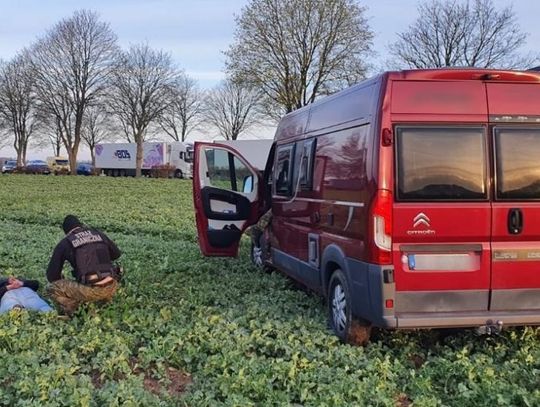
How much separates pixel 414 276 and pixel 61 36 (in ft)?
167

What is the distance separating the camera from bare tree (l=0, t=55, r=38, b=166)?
54.2 meters

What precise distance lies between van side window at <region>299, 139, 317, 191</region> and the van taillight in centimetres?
187

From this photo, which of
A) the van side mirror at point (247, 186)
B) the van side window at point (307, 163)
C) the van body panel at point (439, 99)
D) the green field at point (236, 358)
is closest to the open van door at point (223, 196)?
the van side mirror at point (247, 186)

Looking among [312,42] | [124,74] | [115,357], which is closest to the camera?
[115,357]

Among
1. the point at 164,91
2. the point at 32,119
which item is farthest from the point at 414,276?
the point at 32,119

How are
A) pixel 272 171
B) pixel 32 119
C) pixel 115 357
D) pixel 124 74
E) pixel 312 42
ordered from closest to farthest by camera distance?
1. pixel 115 357
2. pixel 272 171
3. pixel 312 42
4. pixel 124 74
5. pixel 32 119

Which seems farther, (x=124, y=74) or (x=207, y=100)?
(x=207, y=100)

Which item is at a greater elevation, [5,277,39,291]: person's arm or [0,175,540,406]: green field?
[5,277,39,291]: person's arm

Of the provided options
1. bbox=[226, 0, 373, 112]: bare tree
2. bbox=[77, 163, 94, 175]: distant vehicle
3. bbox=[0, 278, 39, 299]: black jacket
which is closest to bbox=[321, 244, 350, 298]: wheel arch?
bbox=[0, 278, 39, 299]: black jacket

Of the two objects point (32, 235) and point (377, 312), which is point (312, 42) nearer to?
point (32, 235)

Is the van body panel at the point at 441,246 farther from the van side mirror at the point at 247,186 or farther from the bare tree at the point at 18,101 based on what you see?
the bare tree at the point at 18,101

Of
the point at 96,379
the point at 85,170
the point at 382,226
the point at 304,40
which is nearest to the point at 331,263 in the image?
the point at 382,226

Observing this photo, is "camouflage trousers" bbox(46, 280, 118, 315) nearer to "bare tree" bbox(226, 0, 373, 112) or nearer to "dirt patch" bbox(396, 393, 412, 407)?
"dirt patch" bbox(396, 393, 412, 407)

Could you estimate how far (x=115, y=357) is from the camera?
5238mm
